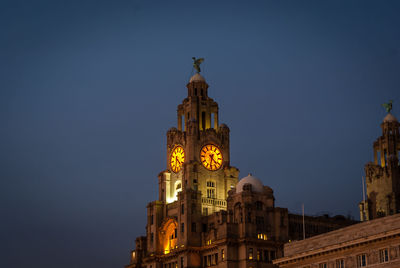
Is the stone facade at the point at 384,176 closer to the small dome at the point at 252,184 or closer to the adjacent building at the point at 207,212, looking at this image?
Answer: the adjacent building at the point at 207,212

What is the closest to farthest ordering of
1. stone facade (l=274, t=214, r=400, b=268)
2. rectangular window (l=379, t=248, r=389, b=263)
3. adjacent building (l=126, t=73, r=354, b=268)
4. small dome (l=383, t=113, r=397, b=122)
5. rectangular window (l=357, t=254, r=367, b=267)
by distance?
1. stone facade (l=274, t=214, r=400, b=268)
2. rectangular window (l=379, t=248, r=389, b=263)
3. rectangular window (l=357, t=254, r=367, b=267)
4. adjacent building (l=126, t=73, r=354, b=268)
5. small dome (l=383, t=113, r=397, b=122)

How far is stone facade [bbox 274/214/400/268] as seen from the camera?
102688 millimetres

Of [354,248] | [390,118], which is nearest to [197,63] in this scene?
[390,118]

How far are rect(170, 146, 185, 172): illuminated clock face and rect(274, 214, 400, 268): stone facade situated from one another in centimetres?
6389

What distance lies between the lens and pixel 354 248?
10831 cm

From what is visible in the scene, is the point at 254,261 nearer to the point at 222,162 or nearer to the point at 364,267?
the point at 222,162

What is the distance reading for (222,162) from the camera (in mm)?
182625

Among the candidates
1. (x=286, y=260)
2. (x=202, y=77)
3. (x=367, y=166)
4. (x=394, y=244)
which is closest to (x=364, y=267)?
(x=394, y=244)

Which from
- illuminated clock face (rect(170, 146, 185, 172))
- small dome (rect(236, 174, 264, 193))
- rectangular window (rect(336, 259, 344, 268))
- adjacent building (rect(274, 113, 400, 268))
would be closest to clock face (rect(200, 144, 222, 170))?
illuminated clock face (rect(170, 146, 185, 172))

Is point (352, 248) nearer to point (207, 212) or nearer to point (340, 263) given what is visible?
point (340, 263)

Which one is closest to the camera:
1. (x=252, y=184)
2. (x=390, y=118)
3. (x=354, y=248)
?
(x=354, y=248)

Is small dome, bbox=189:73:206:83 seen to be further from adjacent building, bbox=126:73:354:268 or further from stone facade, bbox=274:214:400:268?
Result: stone facade, bbox=274:214:400:268

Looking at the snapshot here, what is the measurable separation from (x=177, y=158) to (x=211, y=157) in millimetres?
8742

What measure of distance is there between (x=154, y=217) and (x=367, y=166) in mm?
52321
